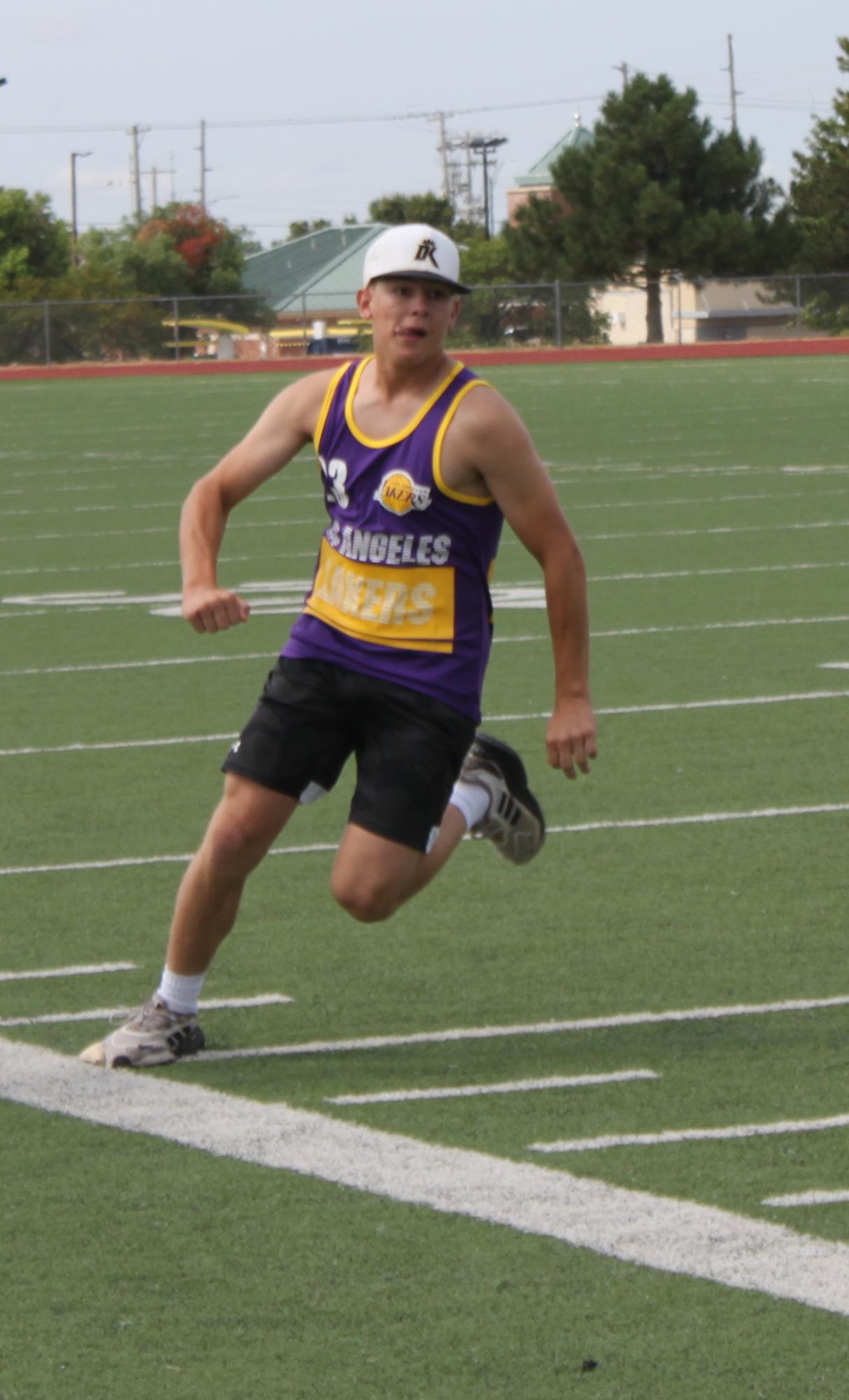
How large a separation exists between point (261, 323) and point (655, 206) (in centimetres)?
1458

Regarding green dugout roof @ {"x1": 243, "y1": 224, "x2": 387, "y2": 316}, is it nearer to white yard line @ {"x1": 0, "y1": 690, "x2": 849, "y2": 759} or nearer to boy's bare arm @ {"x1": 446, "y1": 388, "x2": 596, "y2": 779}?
white yard line @ {"x1": 0, "y1": 690, "x2": 849, "y2": 759}

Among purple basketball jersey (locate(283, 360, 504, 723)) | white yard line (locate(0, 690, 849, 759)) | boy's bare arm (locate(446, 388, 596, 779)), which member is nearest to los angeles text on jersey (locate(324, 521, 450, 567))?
purple basketball jersey (locate(283, 360, 504, 723))

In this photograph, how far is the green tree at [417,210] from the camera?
114m

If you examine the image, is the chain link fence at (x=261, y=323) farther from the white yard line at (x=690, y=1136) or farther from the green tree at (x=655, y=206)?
the white yard line at (x=690, y=1136)

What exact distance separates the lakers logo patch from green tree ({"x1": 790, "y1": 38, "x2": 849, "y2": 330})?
70.0 meters

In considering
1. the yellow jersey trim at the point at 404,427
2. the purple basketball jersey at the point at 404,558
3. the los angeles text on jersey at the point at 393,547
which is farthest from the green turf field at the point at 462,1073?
the yellow jersey trim at the point at 404,427

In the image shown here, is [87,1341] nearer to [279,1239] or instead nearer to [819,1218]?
[279,1239]

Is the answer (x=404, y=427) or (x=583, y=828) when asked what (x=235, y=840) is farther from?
(x=583, y=828)

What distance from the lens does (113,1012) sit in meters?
6.06

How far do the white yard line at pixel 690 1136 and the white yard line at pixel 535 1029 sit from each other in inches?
32.1

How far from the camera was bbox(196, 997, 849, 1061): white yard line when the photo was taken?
18.8 feet

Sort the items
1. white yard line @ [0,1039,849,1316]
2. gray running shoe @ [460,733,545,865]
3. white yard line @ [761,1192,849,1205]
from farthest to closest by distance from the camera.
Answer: gray running shoe @ [460,733,545,865]
white yard line @ [761,1192,849,1205]
white yard line @ [0,1039,849,1316]

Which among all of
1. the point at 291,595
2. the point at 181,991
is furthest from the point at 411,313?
the point at 291,595

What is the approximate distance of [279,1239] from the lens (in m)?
4.46
